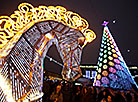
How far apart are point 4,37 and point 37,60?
0.69 metres

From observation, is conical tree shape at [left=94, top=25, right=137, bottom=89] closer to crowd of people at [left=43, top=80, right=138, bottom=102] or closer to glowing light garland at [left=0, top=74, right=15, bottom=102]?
crowd of people at [left=43, top=80, right=138, bottom=102]

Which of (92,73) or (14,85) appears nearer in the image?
(14,85)

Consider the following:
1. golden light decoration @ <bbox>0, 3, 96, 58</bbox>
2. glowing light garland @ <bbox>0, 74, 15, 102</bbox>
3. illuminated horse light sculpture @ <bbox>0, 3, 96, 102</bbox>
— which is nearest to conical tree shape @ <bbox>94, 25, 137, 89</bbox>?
illuminated horse light sculpture @ <bbox>0, 3, 96, 102</bbox>

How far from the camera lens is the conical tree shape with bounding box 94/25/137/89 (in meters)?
6.37

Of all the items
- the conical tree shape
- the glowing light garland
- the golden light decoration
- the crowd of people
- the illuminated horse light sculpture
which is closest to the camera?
the glowing light garland

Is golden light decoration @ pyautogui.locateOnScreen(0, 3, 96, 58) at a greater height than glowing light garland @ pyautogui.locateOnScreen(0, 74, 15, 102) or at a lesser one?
greater

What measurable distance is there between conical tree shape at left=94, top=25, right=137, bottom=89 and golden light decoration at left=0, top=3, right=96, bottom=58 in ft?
13.4

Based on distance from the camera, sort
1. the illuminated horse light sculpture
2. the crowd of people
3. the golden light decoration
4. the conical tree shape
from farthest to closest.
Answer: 1. the conical tree shape
2. the crowd of people
3. the golden light decoration
4. the illuminated horse light sculpture

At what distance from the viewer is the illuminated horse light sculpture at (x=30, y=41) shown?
60.2 inches

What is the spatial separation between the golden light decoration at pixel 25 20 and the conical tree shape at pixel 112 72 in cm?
408

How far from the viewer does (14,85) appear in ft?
5.21

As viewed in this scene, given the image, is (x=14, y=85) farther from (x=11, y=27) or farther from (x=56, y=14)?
(x=56, y=14)

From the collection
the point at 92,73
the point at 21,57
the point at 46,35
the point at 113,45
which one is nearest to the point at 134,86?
the point at 113,45

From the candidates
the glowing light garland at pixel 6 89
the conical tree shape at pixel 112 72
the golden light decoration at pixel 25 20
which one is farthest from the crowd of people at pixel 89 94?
the glowing light garland at pixel 6 89
